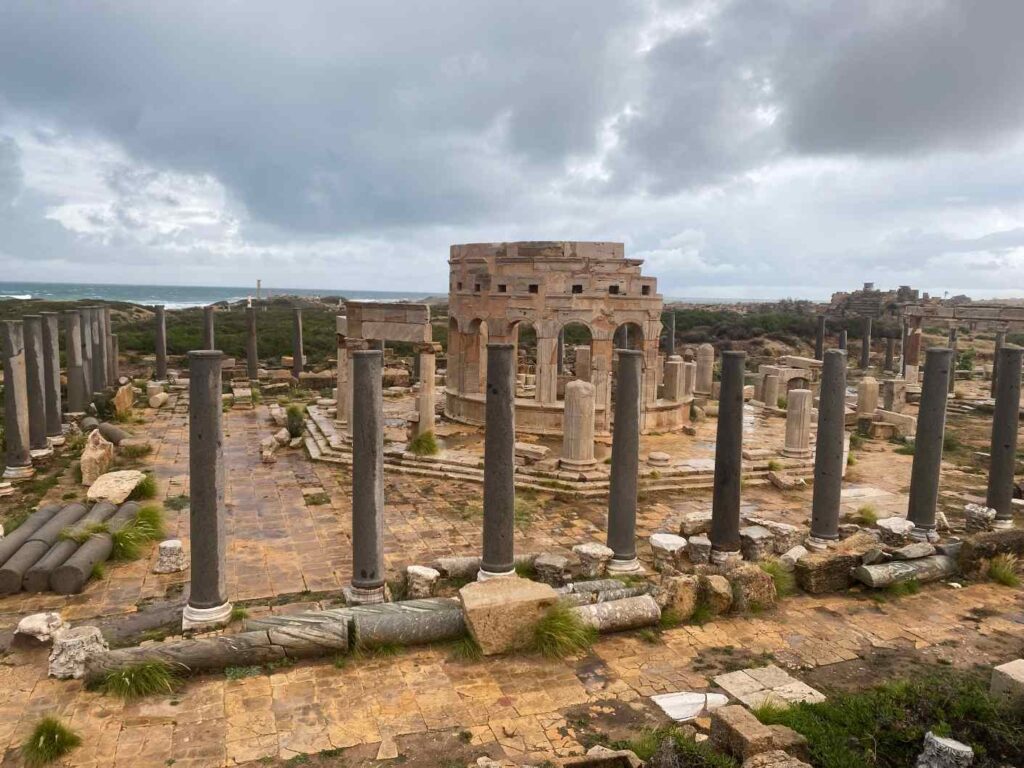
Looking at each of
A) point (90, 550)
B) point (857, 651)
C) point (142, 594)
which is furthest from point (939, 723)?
point (90, 550)

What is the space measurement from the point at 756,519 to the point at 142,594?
11.1m

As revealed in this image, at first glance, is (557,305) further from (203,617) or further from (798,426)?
(203,617)

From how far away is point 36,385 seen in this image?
1811 centimetres

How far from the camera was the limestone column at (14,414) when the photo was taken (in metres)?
17.0

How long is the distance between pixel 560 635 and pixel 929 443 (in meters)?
8.40

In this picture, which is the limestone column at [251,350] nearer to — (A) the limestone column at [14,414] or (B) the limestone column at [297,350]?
(B) the limestone column at [297,350]

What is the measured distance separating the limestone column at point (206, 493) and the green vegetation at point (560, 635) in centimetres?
410

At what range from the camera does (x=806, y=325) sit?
199 feet

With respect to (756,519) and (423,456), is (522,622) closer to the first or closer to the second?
(756,519)

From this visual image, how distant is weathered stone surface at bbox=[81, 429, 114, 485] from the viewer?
16.7m

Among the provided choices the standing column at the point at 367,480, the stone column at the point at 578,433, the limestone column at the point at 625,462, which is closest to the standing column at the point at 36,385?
the standing column at the point at 367,480

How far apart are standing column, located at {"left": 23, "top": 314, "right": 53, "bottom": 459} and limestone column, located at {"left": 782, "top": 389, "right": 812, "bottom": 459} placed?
19335 mm

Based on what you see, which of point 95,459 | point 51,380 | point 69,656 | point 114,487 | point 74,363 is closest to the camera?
point 69,656

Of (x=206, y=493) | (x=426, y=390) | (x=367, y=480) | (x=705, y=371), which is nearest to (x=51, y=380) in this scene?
(x=426, y=390)
